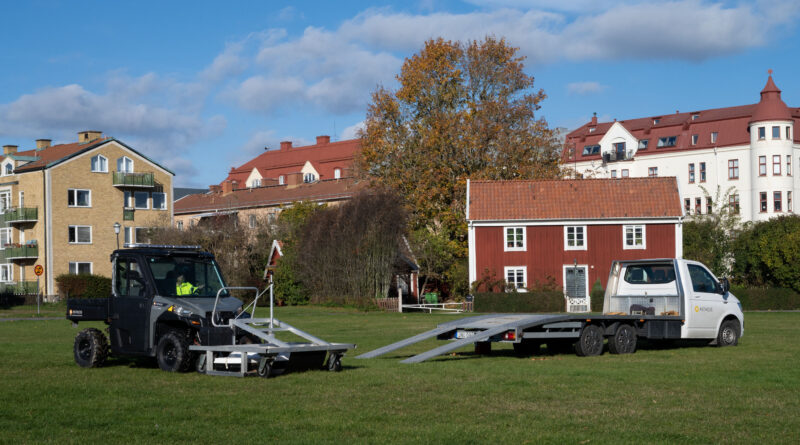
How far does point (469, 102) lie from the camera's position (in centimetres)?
5725

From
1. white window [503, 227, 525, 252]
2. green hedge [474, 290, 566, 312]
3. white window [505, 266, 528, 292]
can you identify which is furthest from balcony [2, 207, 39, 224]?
green hedge [474, 290, 566, 312]

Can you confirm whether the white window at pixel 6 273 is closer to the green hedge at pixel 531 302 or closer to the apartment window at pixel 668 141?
the green hedge at pixel 531 302

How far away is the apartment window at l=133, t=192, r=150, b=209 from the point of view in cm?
7200

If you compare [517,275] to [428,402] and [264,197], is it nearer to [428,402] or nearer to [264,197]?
[264,197]

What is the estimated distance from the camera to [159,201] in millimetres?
73938

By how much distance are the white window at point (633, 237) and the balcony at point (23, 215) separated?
40.6 m

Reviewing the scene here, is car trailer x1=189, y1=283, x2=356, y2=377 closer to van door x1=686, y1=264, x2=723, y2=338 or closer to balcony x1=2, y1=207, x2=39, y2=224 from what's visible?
van door x1=686, y1=264, x2=723, y2=338

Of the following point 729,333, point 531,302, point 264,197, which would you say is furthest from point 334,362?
point 264,197

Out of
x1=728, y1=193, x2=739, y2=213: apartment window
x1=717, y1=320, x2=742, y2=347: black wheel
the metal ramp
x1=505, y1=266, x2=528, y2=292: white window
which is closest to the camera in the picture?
the metal ramp

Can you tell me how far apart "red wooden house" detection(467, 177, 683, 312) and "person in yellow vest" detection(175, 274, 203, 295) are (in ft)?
119

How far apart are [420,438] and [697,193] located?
78819 mm

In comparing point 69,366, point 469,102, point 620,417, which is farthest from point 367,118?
point 620,417

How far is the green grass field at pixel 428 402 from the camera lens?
30.7ft

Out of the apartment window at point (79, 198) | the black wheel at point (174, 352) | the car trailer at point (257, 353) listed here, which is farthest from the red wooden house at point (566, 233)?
the black wheel at point (174, 352)
